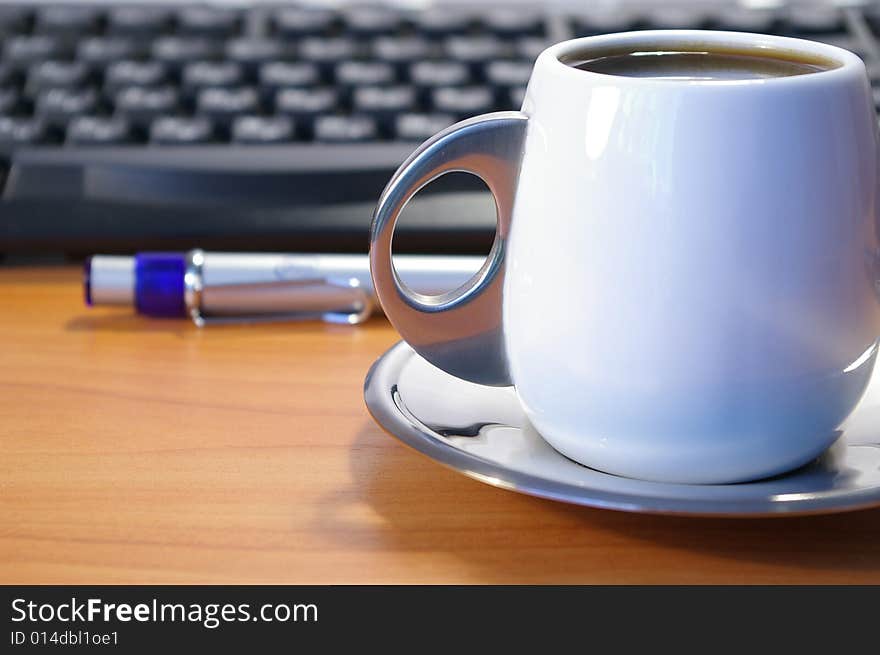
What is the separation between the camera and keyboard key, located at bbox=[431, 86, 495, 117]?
0.47 m

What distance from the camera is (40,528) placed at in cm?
26

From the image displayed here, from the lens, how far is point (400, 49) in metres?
0.50

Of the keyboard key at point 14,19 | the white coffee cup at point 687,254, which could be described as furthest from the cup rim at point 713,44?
the keyboard key at point 14,19

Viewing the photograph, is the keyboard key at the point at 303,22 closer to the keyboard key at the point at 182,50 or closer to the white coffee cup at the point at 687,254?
the keyboard key at the point at 182,50

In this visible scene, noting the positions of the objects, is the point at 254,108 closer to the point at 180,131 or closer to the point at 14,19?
the point at 180,131

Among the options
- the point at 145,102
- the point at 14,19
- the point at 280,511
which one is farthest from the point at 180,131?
the point at 280,511

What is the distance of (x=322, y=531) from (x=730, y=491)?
91mm

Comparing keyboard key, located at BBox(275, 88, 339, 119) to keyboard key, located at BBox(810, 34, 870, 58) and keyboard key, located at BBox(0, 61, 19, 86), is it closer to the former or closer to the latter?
keyboard key, located at BBox(0, 61, 19, 86)

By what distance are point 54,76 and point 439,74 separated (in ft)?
0.53

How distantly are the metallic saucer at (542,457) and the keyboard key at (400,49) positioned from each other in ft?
0.69

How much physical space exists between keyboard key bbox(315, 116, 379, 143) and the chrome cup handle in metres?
0.18

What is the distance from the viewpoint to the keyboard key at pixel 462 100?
465 millimetres
